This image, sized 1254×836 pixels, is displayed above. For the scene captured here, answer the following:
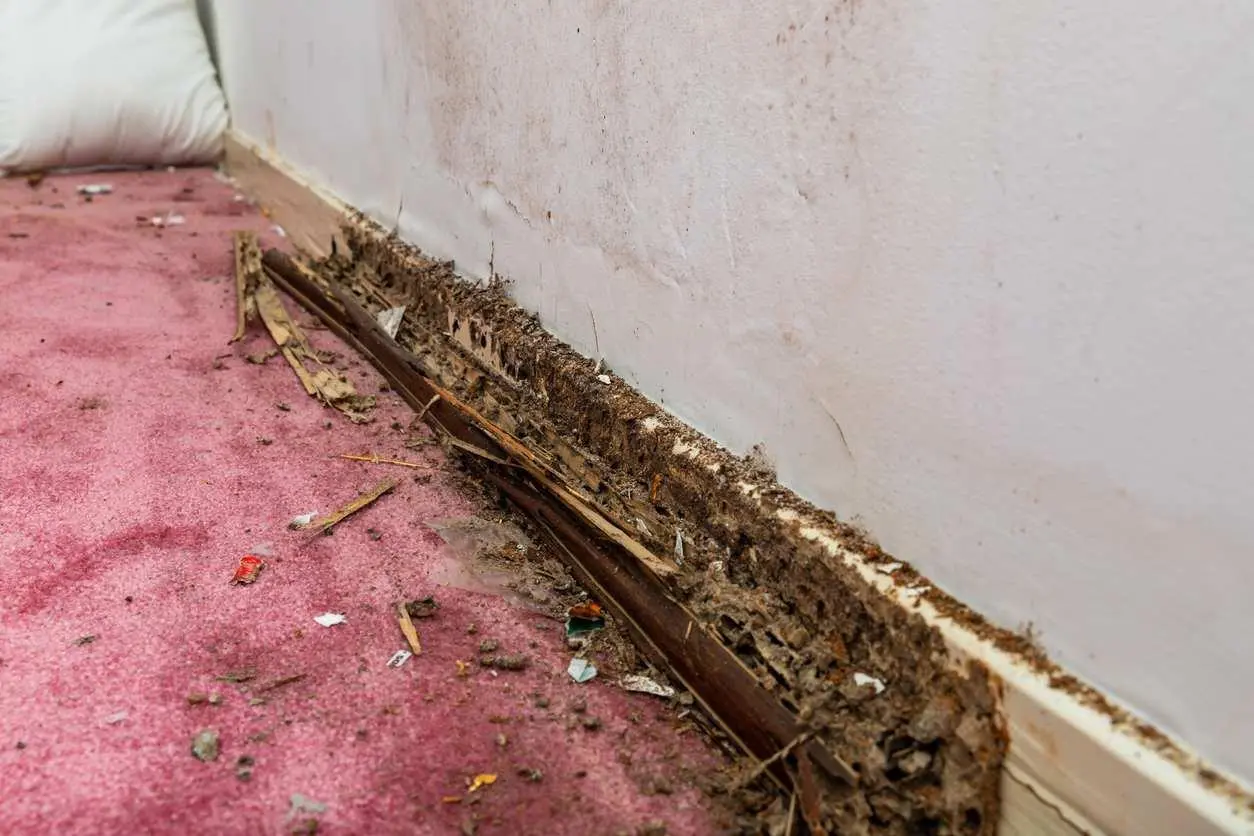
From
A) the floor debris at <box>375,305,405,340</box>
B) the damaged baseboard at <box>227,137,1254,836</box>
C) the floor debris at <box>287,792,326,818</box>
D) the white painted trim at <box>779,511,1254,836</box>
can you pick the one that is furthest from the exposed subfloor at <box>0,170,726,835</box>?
the white painted trim at <box>779,511,1254,836</box>

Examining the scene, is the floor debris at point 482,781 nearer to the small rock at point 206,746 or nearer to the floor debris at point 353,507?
the small rock at point 206,746

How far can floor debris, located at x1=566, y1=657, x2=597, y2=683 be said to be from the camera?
1279 mm

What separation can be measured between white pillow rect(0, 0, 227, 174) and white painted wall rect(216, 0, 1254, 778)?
244 centimetres

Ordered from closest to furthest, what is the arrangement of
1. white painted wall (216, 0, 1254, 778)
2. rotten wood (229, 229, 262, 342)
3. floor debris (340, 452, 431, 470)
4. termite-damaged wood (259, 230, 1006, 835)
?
white painted wall (216, 0, 1254, 778) < termite-damaged wood (259, 230, 1006, 835) < floor debris (340, 452, 431, 470) < rotten wood (229, 229, 262, 342)

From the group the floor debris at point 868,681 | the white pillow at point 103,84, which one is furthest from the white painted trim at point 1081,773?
the white pillow at point 103,84

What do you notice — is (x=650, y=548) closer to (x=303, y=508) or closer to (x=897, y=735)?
(x=897, y=735)

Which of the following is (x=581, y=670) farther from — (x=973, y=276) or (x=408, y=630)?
(x=973, y=276)

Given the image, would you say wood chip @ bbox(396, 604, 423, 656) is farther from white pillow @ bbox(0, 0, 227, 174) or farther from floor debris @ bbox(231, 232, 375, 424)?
white pillow @ bbox(0, 0, 227, 174)

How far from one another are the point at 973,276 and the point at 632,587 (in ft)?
2.07

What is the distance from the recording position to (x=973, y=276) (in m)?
0.97

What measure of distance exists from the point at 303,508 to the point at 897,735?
1023 millimetres

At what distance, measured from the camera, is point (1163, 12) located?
78cm

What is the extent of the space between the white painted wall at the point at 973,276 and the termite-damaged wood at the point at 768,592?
66 mm

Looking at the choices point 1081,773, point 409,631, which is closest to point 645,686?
point 409,631
